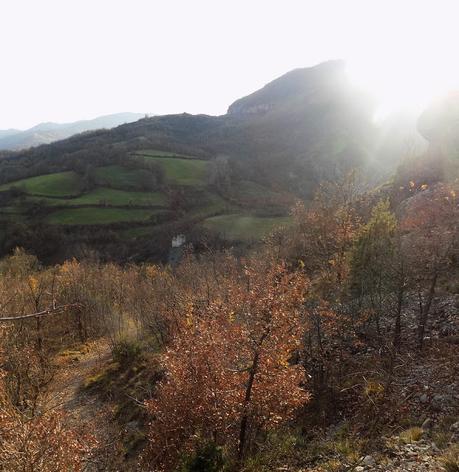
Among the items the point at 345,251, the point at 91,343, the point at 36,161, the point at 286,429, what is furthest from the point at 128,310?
the point at 36,161

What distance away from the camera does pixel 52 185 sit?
4818 inches

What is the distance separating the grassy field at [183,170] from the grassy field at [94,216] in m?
25.8

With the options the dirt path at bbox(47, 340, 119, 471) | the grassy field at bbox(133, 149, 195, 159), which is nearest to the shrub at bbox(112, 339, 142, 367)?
the dirt path at bbox(47, 340, 119, 471)

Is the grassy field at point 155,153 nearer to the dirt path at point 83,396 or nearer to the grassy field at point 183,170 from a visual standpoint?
the grassy field at point 183,170

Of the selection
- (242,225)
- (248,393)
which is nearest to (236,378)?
(248,393)

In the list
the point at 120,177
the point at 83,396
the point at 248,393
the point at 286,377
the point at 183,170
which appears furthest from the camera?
the point at 183,170

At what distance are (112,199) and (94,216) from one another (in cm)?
1068

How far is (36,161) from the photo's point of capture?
151 m

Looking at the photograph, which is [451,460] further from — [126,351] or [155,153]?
[155,153]

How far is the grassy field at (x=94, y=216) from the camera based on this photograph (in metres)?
105

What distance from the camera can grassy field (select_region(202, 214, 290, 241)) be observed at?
90.3 m

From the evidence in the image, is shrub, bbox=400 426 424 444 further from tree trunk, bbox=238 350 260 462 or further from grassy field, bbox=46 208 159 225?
grassy field, bbox=46 208 159 225

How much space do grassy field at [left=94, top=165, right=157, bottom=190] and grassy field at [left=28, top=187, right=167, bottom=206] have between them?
2.65 m

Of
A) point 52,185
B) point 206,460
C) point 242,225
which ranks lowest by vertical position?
point 242,225
